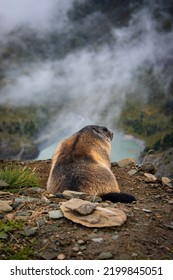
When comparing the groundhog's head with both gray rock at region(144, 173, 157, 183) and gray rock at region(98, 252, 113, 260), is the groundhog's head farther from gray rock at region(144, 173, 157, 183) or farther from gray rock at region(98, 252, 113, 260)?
gray rock at region(98, 252, 113, 260)

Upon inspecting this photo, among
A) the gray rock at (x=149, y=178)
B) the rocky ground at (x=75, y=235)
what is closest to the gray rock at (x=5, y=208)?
the rocky ground at (x=75, y=235)

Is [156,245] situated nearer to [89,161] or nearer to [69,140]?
[89,161]

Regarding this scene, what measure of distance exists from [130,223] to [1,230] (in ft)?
7.03

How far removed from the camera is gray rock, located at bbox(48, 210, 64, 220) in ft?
22.9

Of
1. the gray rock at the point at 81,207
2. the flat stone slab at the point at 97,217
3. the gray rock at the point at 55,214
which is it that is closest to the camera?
the flat stone slab at the point at 97,217

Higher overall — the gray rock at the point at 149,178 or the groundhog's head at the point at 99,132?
the groundhog's head at the point at 99,132

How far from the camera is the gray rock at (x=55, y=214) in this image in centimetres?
696

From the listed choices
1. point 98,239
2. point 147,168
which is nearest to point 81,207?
point 98,239

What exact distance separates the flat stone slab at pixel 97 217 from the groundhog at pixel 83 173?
2.36 meters

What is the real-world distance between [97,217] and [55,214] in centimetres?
80

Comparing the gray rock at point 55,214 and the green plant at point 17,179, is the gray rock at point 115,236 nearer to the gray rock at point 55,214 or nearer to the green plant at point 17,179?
the gray rock at point 55,214

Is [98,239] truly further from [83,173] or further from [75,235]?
[83,173]

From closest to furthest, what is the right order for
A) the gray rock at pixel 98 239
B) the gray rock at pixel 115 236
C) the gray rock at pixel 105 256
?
the gray rock at pixel 105 256 → the gray rock at pixel 98 239 → the gray rock at pixel 115 236

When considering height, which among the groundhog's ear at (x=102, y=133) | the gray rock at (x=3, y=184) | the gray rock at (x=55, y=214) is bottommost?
the gray rock at (x=55, y=214)
